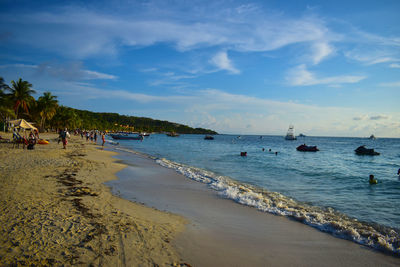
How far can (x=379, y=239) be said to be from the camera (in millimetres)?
5508

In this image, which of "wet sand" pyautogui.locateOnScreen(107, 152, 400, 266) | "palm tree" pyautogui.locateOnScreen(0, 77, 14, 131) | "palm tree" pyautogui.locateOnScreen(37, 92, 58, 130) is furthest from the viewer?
"palm tree" pyautogui.locateOnScreen(37, 92, 58, 130)

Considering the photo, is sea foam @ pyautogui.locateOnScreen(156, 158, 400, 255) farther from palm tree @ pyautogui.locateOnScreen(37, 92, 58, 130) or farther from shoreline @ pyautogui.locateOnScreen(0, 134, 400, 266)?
palm tree @ pyautogui.locateOnScreen(37, 92, 58, 130)

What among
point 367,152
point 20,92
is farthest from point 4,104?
point 367,152

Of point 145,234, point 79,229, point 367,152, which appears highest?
point 367,152

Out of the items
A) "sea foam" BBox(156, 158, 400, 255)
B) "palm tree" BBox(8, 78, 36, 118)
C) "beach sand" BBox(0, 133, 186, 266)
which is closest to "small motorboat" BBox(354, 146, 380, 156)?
"sea foam" BBox(156, 158, 400, 255)

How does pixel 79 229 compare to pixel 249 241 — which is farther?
pixel 249 241

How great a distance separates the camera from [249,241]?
5125mm

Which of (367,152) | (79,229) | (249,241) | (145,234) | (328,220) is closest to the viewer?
(79,229)

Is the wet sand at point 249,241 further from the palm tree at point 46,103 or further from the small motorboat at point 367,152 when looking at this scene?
the palm tree at point 46,103

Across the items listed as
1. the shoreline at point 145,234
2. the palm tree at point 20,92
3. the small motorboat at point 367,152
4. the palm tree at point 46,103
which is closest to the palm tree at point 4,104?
the palm tree at point 20,92

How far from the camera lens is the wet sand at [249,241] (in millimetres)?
4340

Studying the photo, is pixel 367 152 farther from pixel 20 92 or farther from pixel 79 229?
pixel 20 92

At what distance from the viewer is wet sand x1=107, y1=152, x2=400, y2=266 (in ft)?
14.2

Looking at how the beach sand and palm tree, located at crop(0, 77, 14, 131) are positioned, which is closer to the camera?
the beach sand
